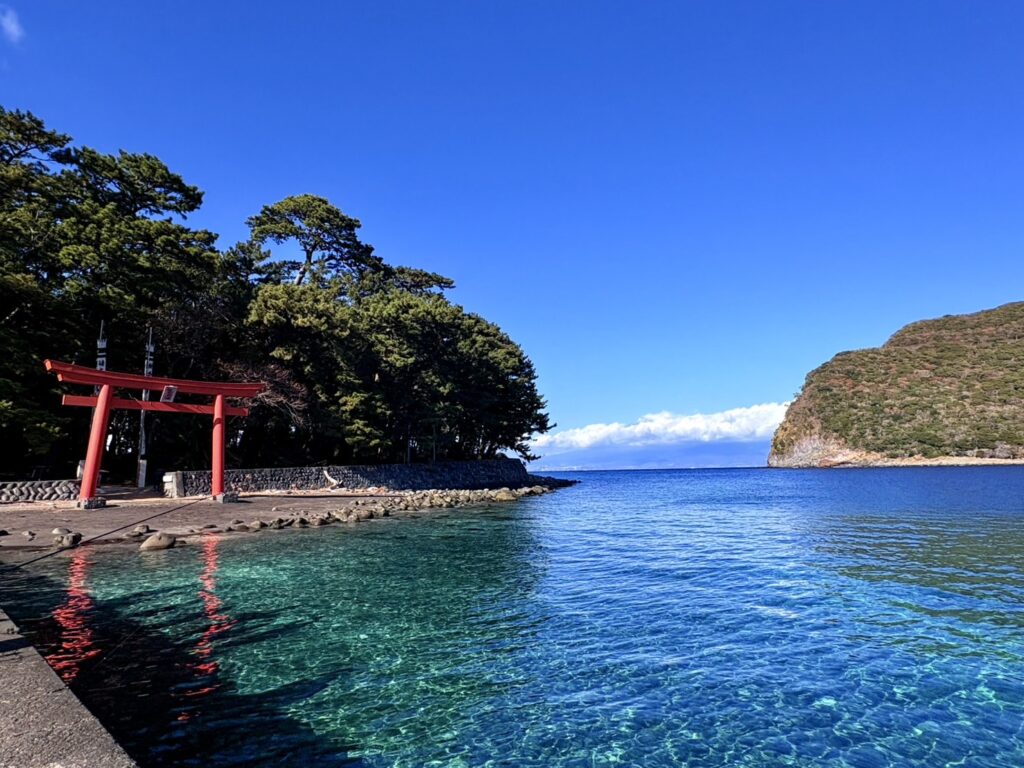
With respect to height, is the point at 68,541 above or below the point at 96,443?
below

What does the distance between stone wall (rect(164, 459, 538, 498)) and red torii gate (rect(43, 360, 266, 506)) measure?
6.30ft

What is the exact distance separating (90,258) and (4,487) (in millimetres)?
10026

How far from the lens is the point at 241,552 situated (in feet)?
52.4

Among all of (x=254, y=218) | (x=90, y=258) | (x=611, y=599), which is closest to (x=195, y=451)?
(x=90, y=258)

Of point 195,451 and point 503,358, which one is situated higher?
point 503,358

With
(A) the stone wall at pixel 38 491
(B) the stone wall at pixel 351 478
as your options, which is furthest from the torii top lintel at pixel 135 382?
(B) the stone wall at pixel 351 478

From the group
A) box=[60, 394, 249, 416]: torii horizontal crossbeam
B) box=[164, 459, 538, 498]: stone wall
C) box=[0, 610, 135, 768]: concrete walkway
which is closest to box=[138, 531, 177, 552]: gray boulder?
box=[60, 394, 249, 416]: torii horizontal crossbeam

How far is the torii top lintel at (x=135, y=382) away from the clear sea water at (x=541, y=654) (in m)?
8.95

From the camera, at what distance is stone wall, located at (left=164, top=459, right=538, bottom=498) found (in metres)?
28.7

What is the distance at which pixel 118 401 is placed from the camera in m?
23.6

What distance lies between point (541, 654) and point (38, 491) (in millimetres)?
25371

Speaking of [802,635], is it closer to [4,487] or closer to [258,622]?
[258,622]

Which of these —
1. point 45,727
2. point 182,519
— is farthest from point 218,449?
point 45,727

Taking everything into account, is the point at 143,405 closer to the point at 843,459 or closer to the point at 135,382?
the point at 135,382
